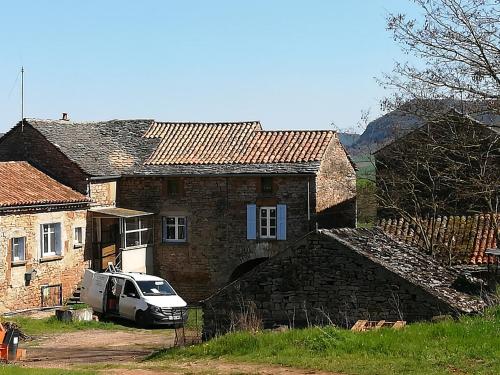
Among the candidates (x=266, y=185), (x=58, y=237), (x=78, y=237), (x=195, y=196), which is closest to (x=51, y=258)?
(x=58, y=237)

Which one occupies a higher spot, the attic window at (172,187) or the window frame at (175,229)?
the attic window at (172,187)

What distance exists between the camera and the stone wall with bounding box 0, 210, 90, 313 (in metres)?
29.7

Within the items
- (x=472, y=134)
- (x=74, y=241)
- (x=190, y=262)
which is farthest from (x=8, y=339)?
(x=190, y=262)

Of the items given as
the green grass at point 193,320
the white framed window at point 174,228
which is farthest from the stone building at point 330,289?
the white framed window at point 174,228

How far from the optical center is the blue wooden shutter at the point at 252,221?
35312 millimetres

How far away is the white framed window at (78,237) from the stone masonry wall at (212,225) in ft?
12.8

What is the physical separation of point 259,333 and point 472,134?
8.06 meters

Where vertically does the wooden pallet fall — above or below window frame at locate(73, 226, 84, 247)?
below

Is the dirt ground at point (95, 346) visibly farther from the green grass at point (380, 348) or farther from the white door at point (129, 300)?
the green grass at point (380, 348)

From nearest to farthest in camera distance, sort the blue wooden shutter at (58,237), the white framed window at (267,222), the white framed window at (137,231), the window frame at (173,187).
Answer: the blue wooden shutter at (58,237), the white framed window at (267,222), the white framed window at (137,231), the window frame at (173,187)

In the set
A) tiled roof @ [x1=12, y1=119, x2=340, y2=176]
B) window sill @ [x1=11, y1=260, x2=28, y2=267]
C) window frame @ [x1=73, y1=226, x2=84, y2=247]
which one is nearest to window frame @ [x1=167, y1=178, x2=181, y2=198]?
tiled roof @ [x1=12, y1=119, x2=340, y2=176]

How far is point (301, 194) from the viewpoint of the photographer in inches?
1367

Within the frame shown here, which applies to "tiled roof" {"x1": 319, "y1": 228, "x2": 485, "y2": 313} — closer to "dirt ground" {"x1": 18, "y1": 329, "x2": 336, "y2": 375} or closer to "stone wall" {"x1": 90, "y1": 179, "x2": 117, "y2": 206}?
"dirt ground" {"x1": 18, "y1": 329, "x2": 336, "y2": 375}

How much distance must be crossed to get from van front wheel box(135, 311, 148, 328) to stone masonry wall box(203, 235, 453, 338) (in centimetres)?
883
